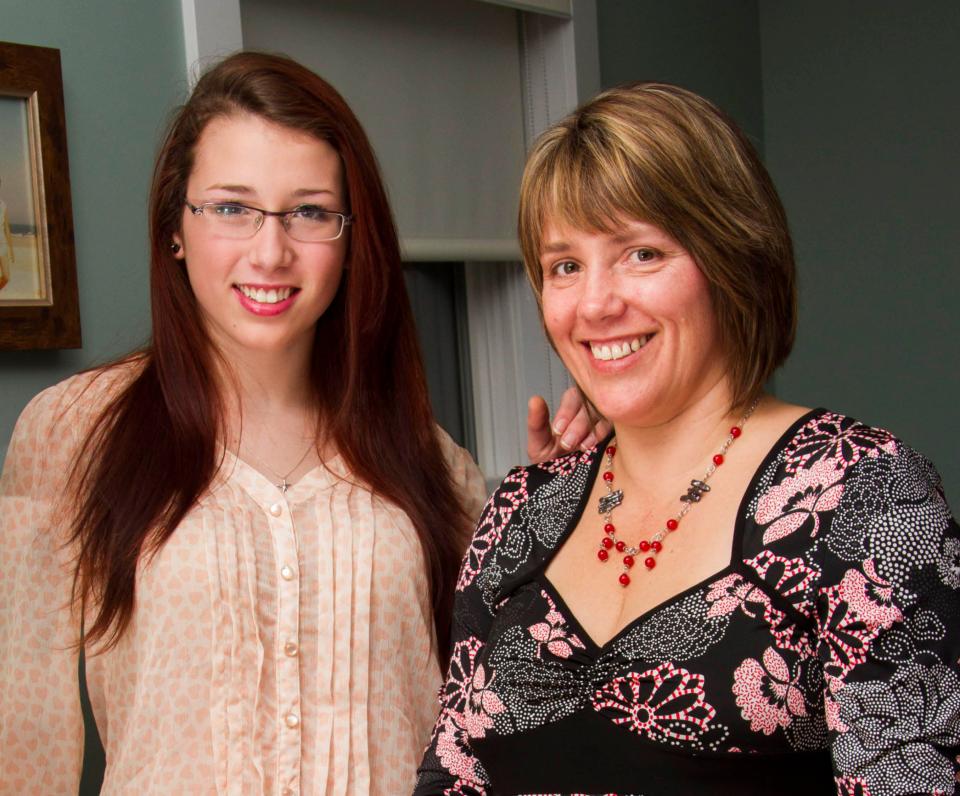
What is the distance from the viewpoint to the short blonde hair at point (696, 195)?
1.23 meters

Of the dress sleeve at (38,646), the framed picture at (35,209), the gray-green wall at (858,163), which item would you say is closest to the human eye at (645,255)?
the dress sleeve at (38,646)

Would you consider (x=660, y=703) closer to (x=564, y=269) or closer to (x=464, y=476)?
(x=564, y=269)

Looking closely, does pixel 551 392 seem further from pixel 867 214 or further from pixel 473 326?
pixel 867 214

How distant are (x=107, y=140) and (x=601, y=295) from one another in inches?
52.7

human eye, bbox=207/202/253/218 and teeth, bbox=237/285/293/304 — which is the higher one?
human eye, bbox=207/202/253/218

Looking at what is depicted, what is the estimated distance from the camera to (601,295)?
1263mm

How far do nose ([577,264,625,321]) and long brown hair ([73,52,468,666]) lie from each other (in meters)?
0.61

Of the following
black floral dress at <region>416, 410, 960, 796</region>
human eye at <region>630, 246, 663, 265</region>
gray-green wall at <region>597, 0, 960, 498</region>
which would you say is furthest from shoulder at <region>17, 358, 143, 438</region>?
gray-green wall at <region>597, 0, 960, 498</region>

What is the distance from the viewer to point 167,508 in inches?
66.7

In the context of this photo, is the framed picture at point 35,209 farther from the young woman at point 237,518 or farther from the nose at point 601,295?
the nose at point 601,295

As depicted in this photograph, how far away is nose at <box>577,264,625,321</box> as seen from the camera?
126 cm

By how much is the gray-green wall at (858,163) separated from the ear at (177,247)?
2187mm

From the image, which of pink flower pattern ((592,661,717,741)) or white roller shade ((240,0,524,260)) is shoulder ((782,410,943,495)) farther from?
white roller shade ((240,0,524,260))

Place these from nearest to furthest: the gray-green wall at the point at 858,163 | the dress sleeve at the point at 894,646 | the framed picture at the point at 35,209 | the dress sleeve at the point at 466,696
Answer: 1. the dress sleeve at the point at 894,646
2. the dress sleeve at the point at 466,696
3. the framed picture at the point at 35,209
4. the gray-green wall at the point at 858,163
